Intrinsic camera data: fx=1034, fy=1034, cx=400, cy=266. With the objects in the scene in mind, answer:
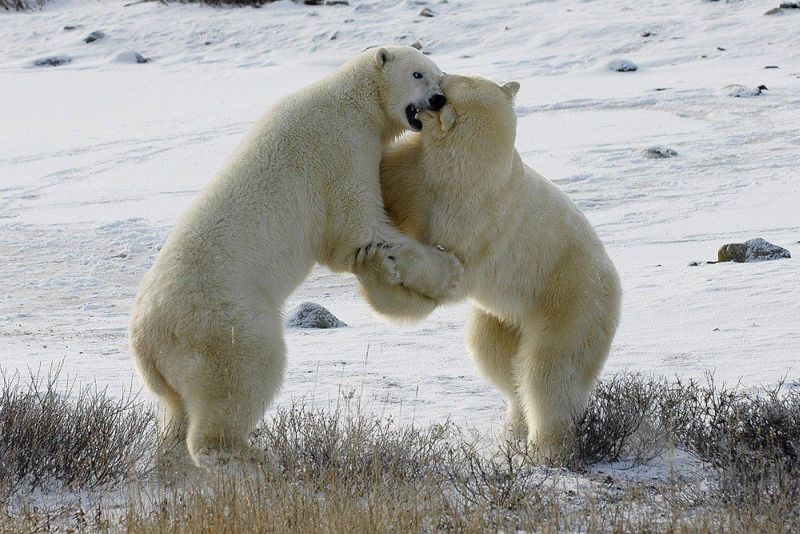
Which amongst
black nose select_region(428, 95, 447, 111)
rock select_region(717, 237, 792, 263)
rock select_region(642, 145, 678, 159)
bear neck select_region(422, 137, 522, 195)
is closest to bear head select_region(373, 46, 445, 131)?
black nose select_region(428, 95, 447, 111)

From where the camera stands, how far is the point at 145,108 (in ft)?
52.1

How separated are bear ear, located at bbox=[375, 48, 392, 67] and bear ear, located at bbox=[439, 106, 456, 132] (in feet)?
1.12

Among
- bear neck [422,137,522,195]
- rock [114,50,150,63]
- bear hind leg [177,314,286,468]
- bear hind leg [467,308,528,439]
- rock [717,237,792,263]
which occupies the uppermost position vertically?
bear neck [422,137,522,195]

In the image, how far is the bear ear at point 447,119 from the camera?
4129 millimetres

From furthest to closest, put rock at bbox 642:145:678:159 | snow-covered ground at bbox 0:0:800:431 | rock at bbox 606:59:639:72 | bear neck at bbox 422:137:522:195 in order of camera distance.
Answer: rock at bbox 606:59:639:72, rock at bbox 642:145:678:159, snow-covered ground at bbox 0:0:800:431, bear neck at bbox 422:137:522:195

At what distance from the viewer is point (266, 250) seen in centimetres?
369

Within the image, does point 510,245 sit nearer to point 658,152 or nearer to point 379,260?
point 379,260

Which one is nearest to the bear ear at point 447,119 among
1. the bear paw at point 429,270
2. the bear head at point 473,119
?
the bear head at point 473,119

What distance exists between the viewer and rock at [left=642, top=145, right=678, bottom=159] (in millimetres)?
11812

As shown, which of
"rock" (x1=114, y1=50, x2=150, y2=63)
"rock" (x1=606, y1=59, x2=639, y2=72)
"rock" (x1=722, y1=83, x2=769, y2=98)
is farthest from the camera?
"rock" (x1=114, y1=50, x2=150, y2=63)

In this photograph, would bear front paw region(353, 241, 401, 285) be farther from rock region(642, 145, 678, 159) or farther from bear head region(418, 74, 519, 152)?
rock region(642, 145, 678, 159)

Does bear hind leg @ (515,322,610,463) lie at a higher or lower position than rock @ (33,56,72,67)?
higher

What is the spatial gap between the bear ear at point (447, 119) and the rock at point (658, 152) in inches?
321

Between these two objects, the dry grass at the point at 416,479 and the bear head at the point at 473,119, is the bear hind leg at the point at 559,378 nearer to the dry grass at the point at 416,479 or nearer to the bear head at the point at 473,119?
the dry grass at the point at 416,479
